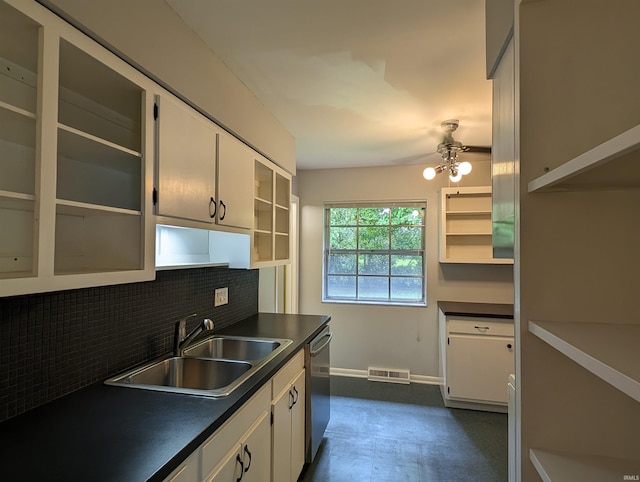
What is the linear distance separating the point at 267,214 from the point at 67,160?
1.42m

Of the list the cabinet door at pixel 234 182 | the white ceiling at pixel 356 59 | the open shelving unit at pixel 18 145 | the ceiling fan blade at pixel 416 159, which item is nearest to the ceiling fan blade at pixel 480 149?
the ceiling fan blade at pixel 416 159

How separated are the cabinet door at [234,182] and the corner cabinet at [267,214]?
0.20 metres

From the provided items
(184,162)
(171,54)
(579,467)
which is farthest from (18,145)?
(579,467)

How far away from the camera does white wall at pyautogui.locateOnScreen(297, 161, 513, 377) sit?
147 inches

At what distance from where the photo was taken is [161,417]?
1.12 metres

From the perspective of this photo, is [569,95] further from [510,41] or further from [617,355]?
[617,355]

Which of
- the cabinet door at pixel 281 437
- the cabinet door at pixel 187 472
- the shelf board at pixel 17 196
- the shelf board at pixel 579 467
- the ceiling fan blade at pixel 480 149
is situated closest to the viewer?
the shelf board at pixel 579 467

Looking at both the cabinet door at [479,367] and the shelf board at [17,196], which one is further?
the cabinet door at [479,367]

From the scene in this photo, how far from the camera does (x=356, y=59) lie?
70.8 inches

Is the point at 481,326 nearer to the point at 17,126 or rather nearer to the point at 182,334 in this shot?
the point at 182,334

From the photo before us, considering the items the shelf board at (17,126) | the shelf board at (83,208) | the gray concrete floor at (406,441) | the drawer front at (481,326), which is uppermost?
the shelf board at (17,126)

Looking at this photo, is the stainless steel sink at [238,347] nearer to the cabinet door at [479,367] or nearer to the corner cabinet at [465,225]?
the cabinet door at [479,367]

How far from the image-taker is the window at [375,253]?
156 inches

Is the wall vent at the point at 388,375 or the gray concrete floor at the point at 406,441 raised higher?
the wall vent at the point at 388,375
